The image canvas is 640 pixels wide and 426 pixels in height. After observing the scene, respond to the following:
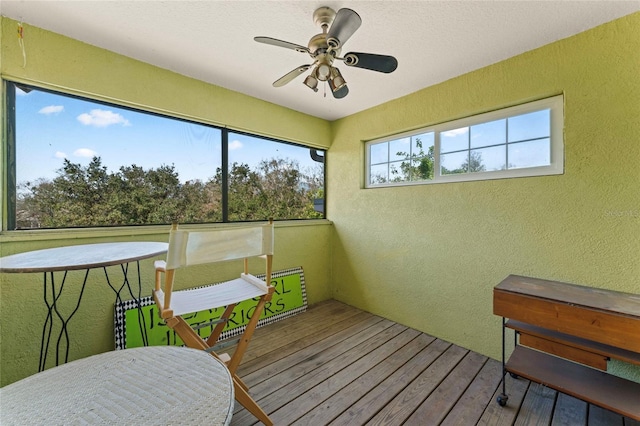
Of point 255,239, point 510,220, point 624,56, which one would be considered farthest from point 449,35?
point 255,239

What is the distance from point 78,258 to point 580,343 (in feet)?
8.66

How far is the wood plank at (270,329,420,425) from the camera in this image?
1.47 m

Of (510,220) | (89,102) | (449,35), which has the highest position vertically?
(449,35)

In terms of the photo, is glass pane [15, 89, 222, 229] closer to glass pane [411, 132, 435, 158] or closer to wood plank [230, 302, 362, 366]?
wood plank [230, 302, 362, 366]

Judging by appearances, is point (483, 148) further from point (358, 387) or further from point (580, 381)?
point (358, 387)

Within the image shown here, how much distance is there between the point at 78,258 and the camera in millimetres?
1241

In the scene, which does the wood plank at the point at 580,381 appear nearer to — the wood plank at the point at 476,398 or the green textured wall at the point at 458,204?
the wood plank at the point at 476,398

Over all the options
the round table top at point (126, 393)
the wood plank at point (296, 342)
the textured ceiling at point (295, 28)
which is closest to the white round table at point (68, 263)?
the round table top at point (126, 393)

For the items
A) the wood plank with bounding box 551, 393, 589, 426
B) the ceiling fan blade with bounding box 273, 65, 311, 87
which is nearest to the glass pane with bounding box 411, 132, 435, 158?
the ceiling fan blade with bounding box 273, 65, 311, 87

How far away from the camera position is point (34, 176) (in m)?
1.72

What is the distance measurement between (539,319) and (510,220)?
776 millimetres

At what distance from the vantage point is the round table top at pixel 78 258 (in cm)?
107

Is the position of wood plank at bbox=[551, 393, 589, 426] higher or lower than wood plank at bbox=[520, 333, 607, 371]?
lower

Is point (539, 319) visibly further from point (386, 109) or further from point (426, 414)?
point (386, 109)
